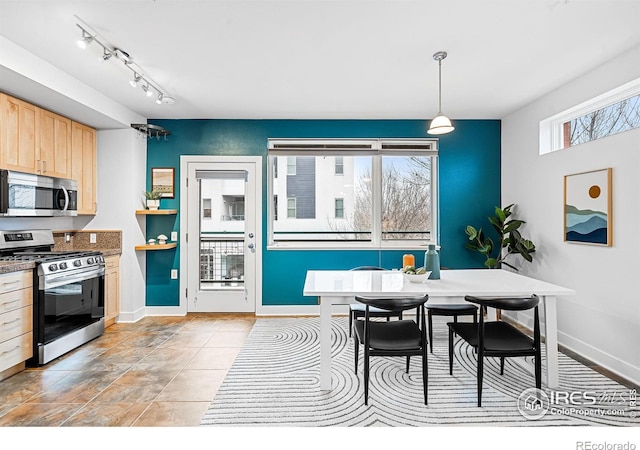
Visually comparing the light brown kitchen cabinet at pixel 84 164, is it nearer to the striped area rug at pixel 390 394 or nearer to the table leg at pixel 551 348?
the striped area rug at pixel 390 394

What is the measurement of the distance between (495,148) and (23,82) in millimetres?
5135

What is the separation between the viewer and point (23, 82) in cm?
275

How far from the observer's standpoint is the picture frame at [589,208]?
281 cm

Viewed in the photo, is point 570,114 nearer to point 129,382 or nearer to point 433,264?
point 433,264

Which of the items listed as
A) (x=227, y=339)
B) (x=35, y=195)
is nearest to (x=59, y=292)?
(x=35, y=195)

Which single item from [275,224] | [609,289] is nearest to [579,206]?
[609,289]

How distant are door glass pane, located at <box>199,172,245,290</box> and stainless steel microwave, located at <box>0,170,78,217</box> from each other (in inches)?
56.4

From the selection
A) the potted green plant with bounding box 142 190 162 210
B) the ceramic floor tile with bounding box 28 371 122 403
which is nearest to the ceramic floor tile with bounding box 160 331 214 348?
the ceramic floor tile with bounding box 28 371 122 403

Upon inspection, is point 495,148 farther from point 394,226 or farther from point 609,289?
point 609,289

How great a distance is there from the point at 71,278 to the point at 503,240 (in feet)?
15.4

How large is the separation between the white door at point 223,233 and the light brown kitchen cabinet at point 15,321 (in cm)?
177

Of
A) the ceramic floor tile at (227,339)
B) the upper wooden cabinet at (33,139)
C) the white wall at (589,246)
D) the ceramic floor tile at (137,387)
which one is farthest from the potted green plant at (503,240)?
the upper wooden cabinet at (33,139)

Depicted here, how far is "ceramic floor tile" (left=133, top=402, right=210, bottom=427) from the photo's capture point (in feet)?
6.78

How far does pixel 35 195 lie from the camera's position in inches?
128
